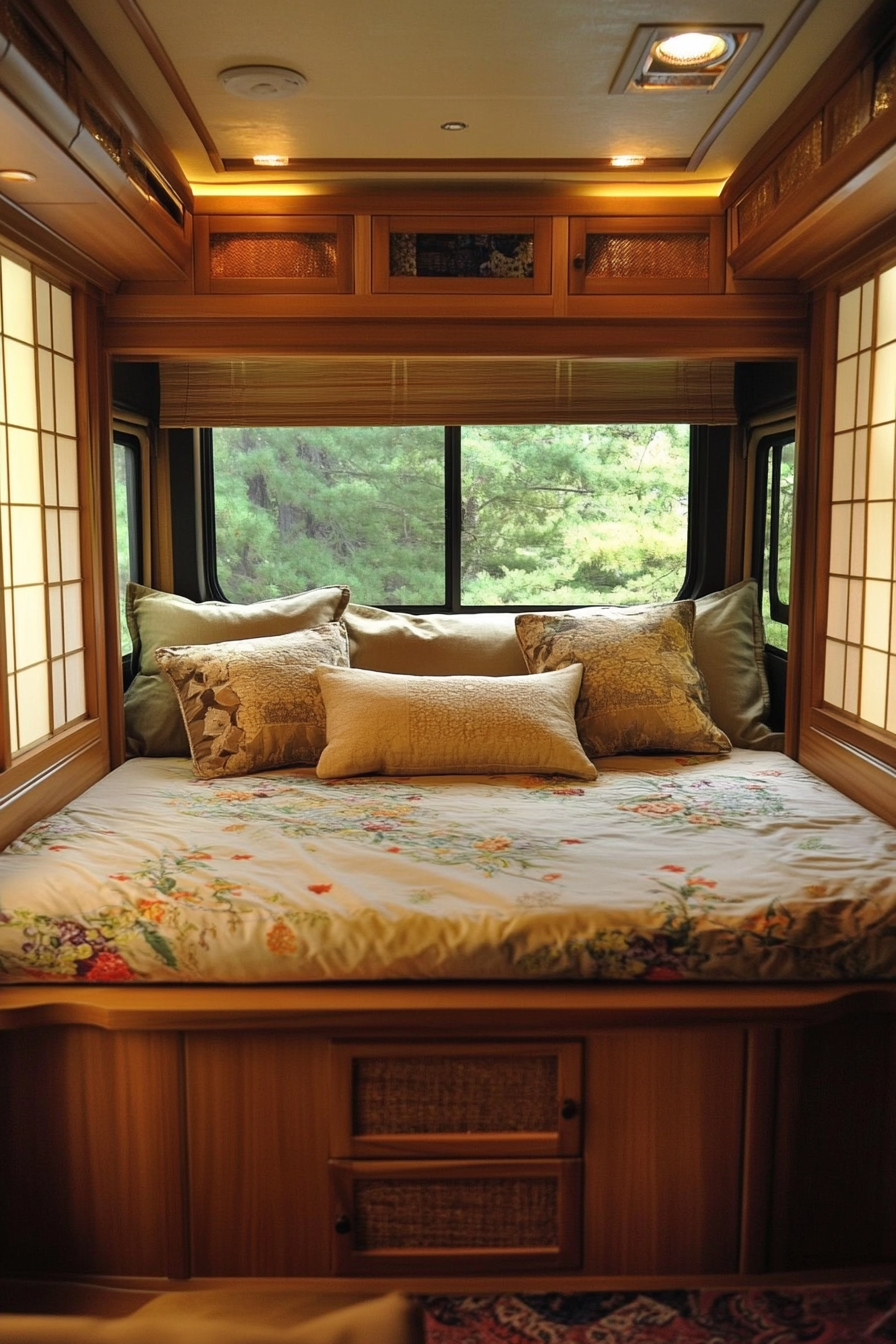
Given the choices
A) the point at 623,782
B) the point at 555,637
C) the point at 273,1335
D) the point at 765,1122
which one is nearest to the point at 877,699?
the point at 623,782

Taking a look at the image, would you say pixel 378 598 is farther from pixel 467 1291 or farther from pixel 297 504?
pixel 467 1291

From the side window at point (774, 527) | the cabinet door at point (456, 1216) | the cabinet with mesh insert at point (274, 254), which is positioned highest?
the cabinet with mesh insert at point (274, 254)

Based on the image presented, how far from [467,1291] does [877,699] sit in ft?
5.67

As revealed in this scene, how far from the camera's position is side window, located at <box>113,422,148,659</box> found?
3.75 m

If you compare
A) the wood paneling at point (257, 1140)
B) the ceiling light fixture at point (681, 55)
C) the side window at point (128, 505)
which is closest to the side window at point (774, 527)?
the ceiling light fixture at point (681, 55)

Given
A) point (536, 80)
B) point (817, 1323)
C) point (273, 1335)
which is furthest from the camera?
point (536, 80)

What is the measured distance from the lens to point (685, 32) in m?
2.30

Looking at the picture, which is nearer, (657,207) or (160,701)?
(657,207)

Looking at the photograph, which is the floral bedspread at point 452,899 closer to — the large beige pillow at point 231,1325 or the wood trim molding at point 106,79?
the large beige pillow at point 231,1325

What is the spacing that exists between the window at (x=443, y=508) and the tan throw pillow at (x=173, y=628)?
383 mm

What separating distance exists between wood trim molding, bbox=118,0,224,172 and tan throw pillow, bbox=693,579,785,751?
2043mm

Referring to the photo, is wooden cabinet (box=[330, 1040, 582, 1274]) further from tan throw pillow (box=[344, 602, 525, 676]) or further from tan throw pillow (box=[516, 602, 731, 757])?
tan throw pillow (box=[344, 602, 525, 676])

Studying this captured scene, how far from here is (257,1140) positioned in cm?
206

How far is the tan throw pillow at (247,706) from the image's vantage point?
320 centimetres
